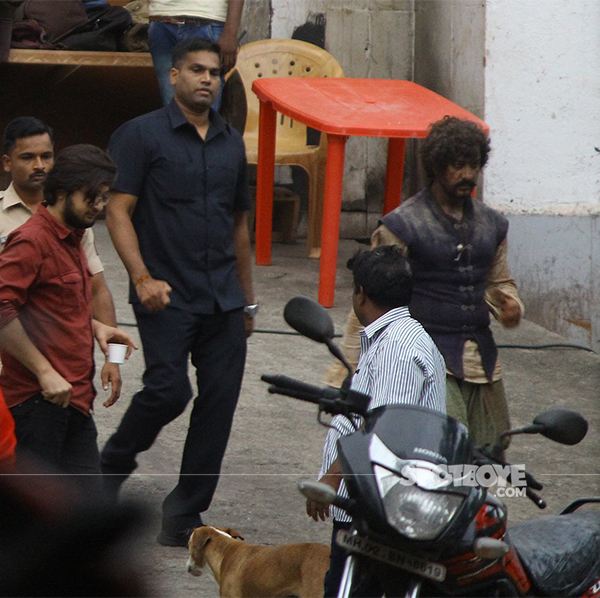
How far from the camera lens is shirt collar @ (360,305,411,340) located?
2.85 metres

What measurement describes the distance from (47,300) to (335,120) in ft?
11.5

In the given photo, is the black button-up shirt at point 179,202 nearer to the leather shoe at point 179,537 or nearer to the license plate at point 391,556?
the leather shoe at point 179,537

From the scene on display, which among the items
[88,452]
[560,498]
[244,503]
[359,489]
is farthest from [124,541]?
[560,498]

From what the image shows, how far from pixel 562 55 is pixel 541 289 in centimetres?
153

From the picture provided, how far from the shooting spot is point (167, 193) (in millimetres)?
3920

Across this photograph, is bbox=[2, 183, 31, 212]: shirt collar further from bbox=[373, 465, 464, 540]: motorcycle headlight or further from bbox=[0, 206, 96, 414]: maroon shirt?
bbox=[373, 465, 464, 540]: motorcycle headlight

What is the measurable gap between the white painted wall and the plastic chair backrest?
1.40 meters

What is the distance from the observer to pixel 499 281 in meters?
3.92

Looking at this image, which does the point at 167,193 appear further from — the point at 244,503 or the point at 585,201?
the point at 585,201

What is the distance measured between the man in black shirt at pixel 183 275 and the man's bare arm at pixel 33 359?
69cm

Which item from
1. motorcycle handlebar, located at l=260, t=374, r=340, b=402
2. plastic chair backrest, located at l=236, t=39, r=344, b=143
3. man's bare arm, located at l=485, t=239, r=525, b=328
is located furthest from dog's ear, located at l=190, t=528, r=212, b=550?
plastic chair backrest, located at l=236, t=39, r=344, b=143

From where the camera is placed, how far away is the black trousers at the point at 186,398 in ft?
12.5

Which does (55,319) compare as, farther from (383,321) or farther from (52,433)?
(383,321)

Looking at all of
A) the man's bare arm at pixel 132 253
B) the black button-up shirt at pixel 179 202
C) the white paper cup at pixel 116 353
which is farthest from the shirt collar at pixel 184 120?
the white paper cup at pixel 116 353
